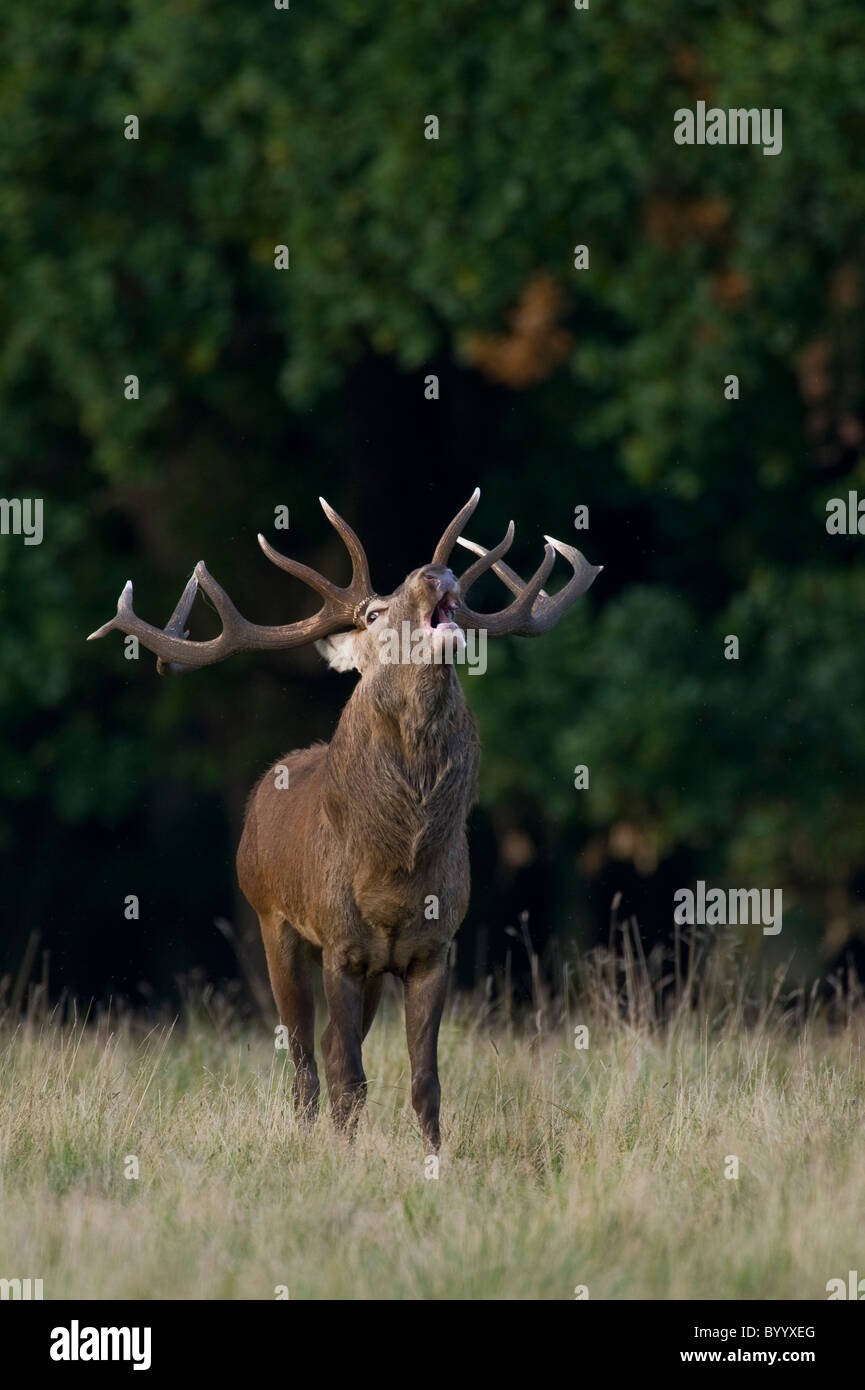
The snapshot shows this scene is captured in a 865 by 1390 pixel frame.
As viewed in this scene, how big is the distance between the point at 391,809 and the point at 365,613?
70cm

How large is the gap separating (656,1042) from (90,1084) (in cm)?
225

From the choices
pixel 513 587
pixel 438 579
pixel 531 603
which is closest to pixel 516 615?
pixel 531 603

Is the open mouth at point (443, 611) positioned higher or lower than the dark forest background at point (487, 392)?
lower

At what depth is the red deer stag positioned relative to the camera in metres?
7.18

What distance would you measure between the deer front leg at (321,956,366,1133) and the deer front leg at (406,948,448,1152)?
18 cm

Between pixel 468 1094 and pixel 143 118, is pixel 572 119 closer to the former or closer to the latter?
pixel 143 118

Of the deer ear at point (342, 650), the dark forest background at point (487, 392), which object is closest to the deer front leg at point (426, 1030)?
the deer ear at point (342, 650)

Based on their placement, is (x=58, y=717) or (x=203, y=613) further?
(x=58, y=717)

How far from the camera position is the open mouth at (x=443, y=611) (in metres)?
7.09

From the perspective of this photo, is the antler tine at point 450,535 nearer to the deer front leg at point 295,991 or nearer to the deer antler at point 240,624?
the deer antler at point 240,624

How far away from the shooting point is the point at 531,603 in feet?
25.3
